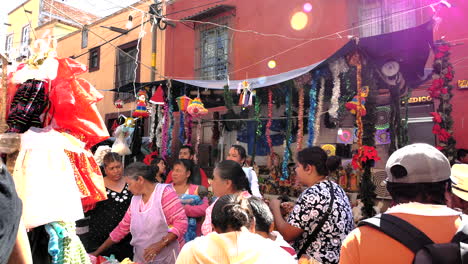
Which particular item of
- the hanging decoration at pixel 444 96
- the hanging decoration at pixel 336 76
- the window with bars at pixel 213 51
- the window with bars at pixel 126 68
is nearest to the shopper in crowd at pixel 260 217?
the hanging decoration at pixel 336 76

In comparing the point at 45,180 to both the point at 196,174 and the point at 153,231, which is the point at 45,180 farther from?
the point at 196,174

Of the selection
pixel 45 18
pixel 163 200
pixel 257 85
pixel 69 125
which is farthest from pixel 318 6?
pixel 45 18

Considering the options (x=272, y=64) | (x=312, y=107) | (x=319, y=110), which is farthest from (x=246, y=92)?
(x=272, y=64)

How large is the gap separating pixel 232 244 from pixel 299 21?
6.69 metres

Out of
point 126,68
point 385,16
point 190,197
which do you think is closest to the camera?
point 190,197

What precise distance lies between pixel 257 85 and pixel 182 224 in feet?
9.45

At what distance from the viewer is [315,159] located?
2338 millimetres

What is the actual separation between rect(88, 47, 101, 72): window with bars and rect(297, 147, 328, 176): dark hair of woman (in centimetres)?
1117

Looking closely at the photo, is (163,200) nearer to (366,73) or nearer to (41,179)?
(41,179)

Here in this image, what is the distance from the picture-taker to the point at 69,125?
1861 mm

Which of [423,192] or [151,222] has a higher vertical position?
[423,192]

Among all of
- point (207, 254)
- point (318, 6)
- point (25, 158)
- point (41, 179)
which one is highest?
point (318, 6)

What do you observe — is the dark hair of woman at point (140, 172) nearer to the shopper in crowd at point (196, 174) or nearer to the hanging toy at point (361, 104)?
the shopper in crowd at point (196, 174)

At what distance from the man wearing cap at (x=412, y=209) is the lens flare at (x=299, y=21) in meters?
6.26
